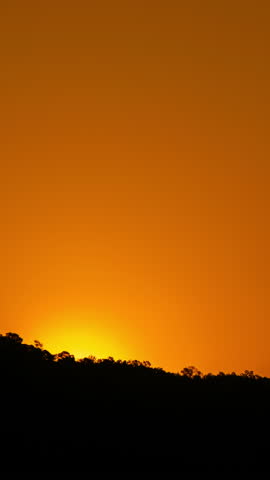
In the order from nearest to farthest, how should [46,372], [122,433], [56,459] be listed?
[56,459], [122,433], [46,372]

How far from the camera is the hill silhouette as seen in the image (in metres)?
57.6

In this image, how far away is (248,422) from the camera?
65.0 m

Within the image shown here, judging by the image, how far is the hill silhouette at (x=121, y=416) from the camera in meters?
57.6

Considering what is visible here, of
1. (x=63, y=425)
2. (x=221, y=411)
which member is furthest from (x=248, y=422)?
(x=63, y=425)

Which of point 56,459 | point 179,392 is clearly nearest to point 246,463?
point 179,392

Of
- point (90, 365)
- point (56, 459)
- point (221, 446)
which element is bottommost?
point (56, 459)

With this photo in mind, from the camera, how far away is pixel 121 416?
61.9m

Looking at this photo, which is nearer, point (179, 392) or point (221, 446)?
point (221, 446)

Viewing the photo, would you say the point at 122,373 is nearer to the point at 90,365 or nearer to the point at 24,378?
the point at 90,365

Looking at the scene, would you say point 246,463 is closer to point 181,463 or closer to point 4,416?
point 181,463

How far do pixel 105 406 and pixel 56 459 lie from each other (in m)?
6.99

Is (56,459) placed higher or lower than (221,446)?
lower

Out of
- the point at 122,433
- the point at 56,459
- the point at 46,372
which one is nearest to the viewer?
the point at 56,459

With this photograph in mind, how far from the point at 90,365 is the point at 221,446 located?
10.1m
